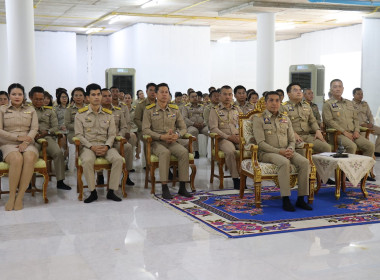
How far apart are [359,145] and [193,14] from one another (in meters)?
7.92

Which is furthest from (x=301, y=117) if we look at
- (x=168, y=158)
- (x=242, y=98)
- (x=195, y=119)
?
(x=195, y=119)

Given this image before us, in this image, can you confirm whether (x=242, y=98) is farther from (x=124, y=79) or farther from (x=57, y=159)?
(x=124, y=79)

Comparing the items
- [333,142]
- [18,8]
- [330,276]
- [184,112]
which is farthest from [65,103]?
[330,276]

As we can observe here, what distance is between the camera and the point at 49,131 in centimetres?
770

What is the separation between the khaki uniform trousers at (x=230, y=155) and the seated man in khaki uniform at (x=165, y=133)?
0.63m

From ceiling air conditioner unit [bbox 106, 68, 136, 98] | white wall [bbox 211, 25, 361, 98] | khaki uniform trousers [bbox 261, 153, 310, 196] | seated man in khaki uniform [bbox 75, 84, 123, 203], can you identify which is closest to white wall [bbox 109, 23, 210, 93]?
ceiling air conditioner unit [bbox 106, 68, 136, 98]

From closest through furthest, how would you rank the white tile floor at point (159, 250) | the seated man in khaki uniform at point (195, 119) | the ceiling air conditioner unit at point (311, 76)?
the white tile floor at point (159, 250) → the seated man in khaki uniform at point (195, 119) → the ceiling air conditioner unit at point (311, 76)

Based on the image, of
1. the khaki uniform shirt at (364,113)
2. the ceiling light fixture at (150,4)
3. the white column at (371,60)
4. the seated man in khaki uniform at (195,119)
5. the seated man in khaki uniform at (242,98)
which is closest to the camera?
the seated man in khaki uniform at (242,98)

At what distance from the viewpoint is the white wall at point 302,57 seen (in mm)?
17703

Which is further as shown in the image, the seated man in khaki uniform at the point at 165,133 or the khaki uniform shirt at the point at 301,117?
the khaki uniform shirt at the point at 301,117

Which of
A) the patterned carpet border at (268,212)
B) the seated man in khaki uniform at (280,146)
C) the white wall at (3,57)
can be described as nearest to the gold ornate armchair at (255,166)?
the seated man in khaki uniform at (280,146)

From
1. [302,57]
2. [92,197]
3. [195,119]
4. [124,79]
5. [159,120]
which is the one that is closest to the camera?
[92,197]

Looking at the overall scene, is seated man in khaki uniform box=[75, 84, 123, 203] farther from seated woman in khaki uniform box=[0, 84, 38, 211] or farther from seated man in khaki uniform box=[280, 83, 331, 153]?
seated man in khaki uniform box=[280, 83, 331, 153]

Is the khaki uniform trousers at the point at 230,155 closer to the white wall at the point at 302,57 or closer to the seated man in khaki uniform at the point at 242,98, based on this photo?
the seated man in khaki uniform at the point at 242,98
